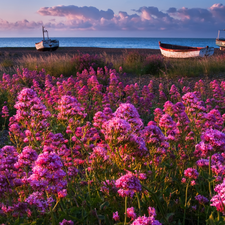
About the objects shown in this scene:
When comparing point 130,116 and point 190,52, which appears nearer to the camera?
point 130,116

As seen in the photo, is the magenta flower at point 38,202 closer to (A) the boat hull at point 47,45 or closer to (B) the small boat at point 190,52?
(B) the small boat at point 190,52

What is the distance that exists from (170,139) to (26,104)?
195 centimetres

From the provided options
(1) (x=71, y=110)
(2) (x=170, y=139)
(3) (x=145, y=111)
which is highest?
(1) (x=71, y=110)

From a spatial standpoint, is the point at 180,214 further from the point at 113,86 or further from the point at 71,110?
the point at 113,86

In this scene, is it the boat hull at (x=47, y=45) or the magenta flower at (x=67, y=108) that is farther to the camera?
the boat hull at (x=47, y=45)

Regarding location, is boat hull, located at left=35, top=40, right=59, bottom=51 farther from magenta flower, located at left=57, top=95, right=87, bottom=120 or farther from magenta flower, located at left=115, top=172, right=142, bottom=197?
magenta flower, located at left=115, top=172, right=142, bottom=197

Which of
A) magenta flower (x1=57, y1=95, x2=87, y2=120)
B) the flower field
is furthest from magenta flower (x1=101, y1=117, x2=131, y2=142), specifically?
magenta flower (x1=57, y1=95, x2=87, y2=120)

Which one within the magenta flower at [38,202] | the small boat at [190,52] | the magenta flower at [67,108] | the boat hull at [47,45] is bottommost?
the magenta flower at [38,202]

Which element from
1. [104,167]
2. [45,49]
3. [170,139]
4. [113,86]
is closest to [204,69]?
[113,86]

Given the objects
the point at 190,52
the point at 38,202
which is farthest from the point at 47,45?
the point at 38,202

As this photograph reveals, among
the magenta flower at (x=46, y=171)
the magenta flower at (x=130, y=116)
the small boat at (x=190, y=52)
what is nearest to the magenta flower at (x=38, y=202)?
the magenta flower at (x=46, y=171)

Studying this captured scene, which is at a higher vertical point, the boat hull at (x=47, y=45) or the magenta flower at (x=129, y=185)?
the boat hull at (x=47, y=45)

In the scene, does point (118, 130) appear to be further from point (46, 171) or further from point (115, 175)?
point (115, 175)

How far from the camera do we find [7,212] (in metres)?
2.17
